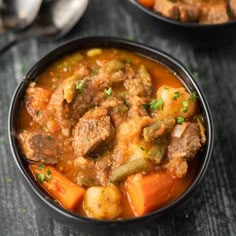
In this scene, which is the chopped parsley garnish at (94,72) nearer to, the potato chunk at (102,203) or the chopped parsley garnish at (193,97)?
the chopped parsley garnish at (193,97)

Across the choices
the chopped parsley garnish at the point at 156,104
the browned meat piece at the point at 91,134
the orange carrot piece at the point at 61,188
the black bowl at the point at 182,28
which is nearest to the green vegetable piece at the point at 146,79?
the chopped parsley garnish at the point at 156,104

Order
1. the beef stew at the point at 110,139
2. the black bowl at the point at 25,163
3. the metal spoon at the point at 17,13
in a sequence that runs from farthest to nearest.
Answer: the metal spoon at the point at 17,13 < the beef stew at the point at 110,139 < the black bowl at the point at 25,163

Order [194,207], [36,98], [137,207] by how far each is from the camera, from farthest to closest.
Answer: [194,207]
[36,98]
[137,207]

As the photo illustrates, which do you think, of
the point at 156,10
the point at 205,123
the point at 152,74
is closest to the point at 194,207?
the point at 205,123

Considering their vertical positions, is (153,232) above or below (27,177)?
below

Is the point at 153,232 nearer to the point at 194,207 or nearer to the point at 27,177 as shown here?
the point at 194,207

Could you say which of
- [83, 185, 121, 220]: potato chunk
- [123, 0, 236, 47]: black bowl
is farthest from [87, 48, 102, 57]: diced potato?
[83, 185, 121, 220]: potato chunk

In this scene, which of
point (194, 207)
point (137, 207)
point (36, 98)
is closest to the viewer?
point (137, 207)
